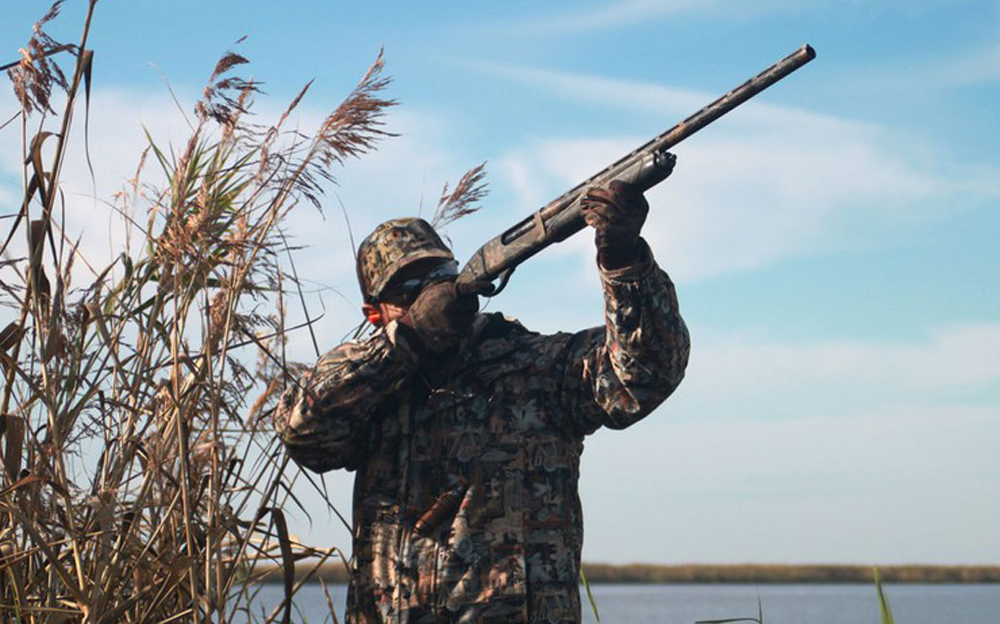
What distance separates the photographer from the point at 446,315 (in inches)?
154

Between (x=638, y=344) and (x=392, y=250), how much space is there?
3.54 ft

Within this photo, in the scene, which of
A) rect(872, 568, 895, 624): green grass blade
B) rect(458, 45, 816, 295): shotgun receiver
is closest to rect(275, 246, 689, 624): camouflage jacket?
rect(458, 45, 816, 295): shotgun receiver

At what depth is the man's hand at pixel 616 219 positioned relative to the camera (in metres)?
3.49

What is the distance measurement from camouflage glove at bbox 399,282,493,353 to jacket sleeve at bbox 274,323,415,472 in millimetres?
85

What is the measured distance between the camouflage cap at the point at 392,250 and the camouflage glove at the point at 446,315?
287 mm

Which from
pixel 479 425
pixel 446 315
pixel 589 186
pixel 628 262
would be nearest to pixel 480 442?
pixel 479 425

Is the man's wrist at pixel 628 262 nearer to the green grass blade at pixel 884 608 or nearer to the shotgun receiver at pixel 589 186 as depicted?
the shotgun receiver at pixel 589 186

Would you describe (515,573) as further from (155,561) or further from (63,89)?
(63,89)

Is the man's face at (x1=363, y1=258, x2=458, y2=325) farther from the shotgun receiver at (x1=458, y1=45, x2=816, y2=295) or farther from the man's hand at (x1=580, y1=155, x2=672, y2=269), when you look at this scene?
the man's hand at (x1=580, y1=155, x2=672, y2=269)

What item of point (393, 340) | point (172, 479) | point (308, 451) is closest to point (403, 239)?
point (393, 340)

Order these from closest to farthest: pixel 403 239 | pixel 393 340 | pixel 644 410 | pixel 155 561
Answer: pixel 155 561 → pixel 644 410 → pixel 393 340 → pixel 403 239

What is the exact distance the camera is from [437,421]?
3.92 metres

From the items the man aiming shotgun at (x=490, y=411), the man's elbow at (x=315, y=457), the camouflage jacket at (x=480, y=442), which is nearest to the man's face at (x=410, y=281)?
the man aiming shotgun at (x=490, y=411)

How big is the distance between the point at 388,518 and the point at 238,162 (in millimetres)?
1245
